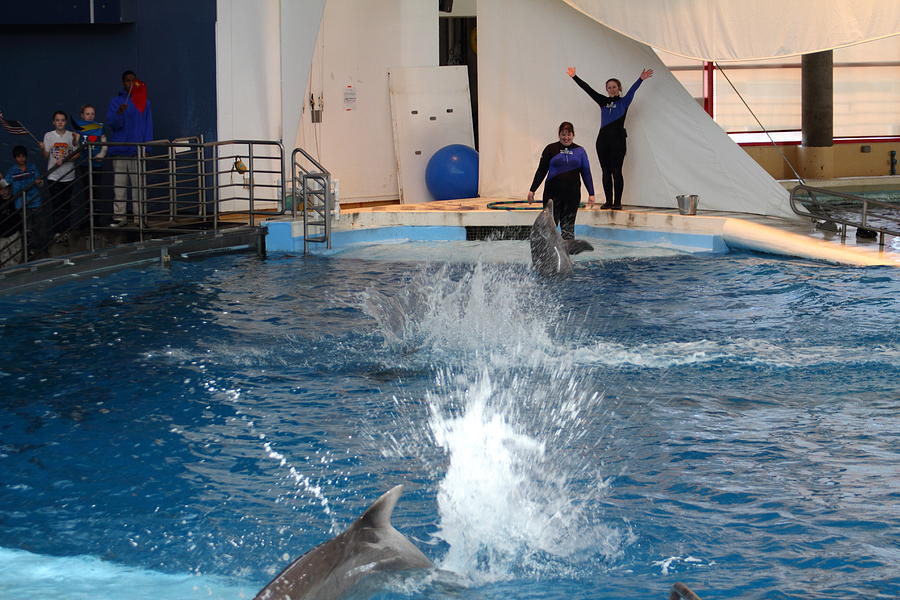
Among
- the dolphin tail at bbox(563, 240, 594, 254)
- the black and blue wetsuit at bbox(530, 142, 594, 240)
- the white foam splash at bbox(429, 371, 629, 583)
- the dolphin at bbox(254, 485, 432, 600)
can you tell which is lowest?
the white foam splash at bbox(429, 371, 629, 583)

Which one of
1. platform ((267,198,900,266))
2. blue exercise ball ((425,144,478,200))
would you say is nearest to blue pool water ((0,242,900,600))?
platform ((267,198,900,266))

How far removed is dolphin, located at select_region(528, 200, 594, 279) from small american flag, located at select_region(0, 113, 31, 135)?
21.2 feet

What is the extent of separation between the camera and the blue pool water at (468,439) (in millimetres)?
3941

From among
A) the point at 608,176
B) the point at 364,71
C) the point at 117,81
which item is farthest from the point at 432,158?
the point at 117,81

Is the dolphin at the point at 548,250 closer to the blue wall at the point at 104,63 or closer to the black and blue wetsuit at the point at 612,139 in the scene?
the black and blue wetsuit at the point at 612,139

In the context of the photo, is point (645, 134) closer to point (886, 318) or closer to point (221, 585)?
point (886, 318)

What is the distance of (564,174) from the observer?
12.0 m

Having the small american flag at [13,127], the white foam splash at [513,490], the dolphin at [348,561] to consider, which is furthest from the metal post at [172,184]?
the dolphin at [348,561]

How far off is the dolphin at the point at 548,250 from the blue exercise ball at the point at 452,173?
5.55m

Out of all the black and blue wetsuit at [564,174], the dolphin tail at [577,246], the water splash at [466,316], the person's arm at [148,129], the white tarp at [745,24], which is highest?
the white tarp at [745,24]

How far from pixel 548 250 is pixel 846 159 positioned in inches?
606

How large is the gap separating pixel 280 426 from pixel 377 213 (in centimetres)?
836

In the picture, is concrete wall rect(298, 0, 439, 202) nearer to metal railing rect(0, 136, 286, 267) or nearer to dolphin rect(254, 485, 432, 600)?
metal railing rect(0, 136, 286, 267)

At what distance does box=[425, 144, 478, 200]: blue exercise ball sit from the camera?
15758mm
